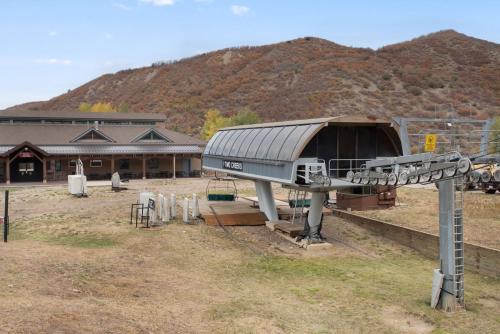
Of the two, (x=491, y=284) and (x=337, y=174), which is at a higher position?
(x=337, y=174)

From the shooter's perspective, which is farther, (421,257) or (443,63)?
(443,63)

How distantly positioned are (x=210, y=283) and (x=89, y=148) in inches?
1439

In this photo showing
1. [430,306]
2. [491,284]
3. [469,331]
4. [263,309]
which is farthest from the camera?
[491,284]

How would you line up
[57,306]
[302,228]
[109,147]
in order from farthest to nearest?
[109,147] → [302,228] → [57,306]

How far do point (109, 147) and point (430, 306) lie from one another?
41.0m

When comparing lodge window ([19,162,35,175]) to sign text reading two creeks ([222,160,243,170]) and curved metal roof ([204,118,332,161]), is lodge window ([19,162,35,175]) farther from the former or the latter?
sign text reading two creeks ([222,160,243,170])

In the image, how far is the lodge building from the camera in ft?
155

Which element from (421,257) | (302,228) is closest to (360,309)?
(421,257)

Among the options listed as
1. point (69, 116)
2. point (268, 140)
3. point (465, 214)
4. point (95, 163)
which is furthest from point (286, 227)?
point (69, 116)

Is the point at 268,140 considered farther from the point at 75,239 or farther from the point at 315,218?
the point at 75,239

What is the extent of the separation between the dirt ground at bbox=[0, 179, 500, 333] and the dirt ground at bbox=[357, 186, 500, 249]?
10.8ft

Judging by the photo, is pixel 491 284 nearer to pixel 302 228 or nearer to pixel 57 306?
pixel 302 228

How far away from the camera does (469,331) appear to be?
1321 centimetres

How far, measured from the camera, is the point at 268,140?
24.0 metres
